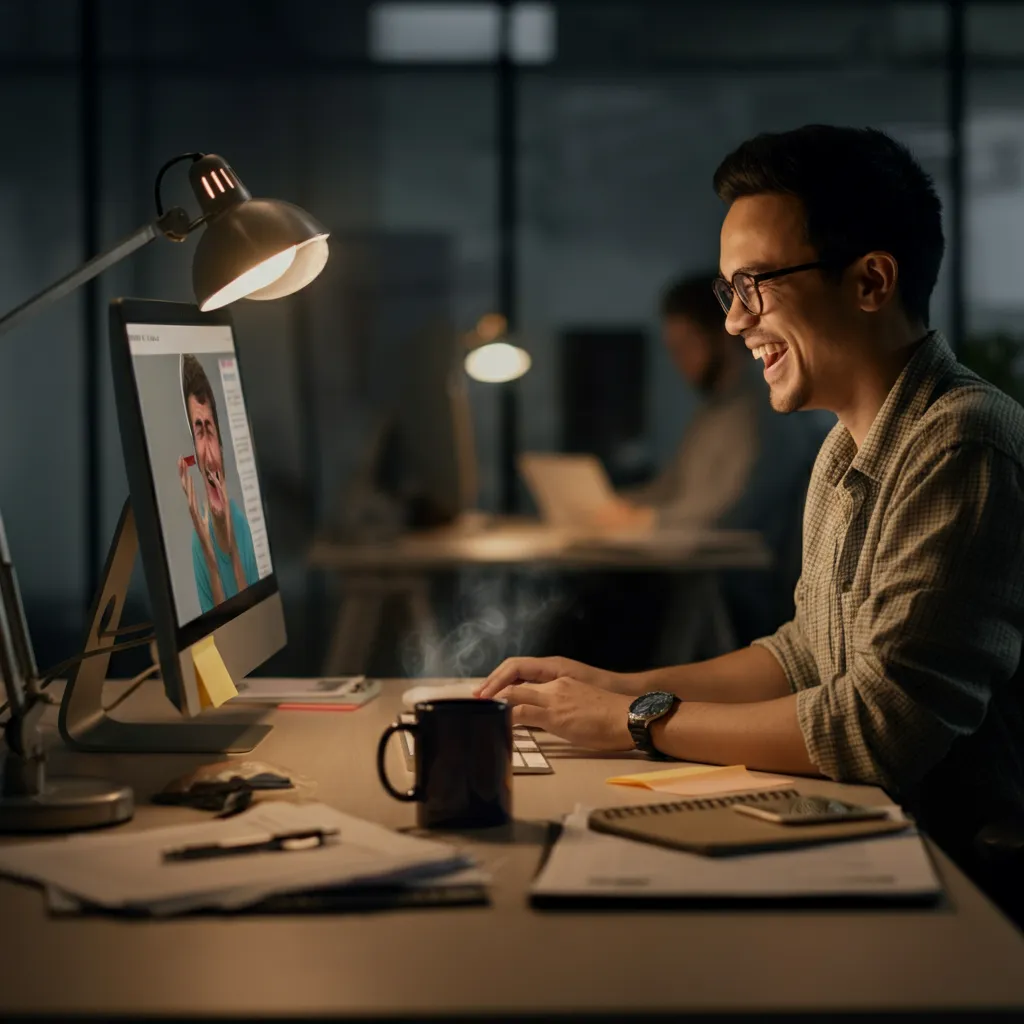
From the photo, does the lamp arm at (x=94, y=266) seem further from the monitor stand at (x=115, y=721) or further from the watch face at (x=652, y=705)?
the watch face at (x=652, y=705)

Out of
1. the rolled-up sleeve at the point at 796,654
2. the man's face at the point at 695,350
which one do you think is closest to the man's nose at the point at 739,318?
the rolled-up sleeve at the point at 796,654

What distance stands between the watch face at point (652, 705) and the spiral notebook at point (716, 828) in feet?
0.85

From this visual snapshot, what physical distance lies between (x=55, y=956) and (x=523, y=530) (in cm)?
427

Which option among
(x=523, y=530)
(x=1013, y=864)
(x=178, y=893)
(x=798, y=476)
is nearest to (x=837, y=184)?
(x=1013, y=864)

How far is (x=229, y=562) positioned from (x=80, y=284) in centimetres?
34

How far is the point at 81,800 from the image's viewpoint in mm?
1291

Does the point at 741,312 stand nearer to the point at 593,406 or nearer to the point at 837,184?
the point at 837,184

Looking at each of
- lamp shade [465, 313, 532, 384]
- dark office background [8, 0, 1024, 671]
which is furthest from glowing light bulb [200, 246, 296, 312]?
dark office background [8, 0, 1024, 671]

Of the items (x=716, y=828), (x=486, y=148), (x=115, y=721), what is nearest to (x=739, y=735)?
Answer: (x=716, y=828)

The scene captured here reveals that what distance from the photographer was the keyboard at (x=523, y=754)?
1.53 m

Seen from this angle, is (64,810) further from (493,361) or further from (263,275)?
(493,361)

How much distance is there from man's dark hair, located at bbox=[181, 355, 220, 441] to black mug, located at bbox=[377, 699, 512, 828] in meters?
0.47

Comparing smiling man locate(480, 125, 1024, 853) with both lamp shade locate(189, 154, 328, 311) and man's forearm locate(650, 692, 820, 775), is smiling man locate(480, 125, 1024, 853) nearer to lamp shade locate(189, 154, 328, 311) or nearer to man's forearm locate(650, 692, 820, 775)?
man's forearm locate(650, 692, 820, 775)

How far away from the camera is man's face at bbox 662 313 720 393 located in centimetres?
468
